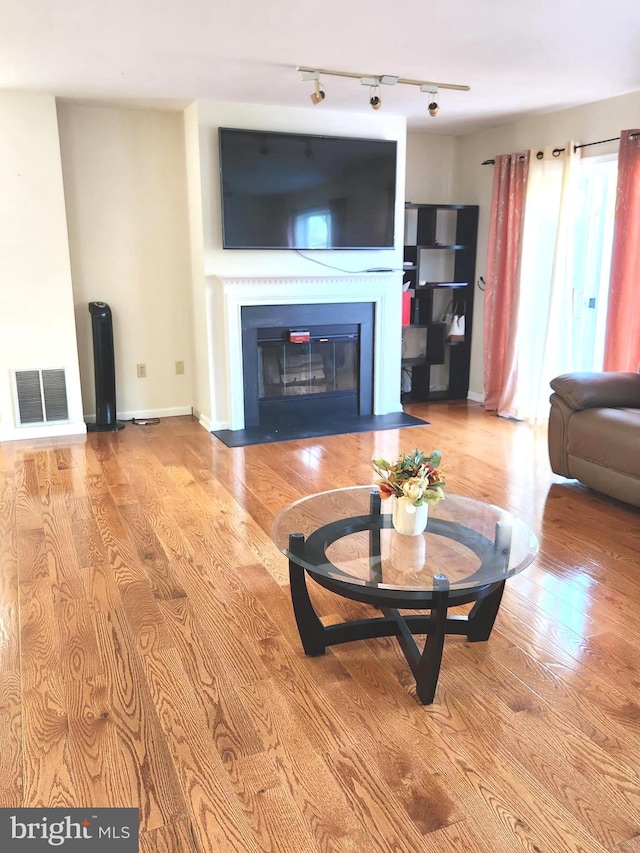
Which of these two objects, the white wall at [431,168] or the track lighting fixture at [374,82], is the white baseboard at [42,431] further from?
the white wall at [431,168]

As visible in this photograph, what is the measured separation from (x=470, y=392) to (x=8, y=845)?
538 centimetres

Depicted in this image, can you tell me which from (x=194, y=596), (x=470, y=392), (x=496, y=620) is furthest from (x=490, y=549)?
(x=470, y=392)

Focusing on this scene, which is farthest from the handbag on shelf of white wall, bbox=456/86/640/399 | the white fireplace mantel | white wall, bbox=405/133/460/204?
white wall, bbox=405/133/460/204

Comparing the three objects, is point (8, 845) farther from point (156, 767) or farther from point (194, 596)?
point (194, 596)

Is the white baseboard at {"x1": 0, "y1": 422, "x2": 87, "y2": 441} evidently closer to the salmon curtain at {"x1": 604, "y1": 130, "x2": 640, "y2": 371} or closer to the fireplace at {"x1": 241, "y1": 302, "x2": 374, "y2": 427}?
the fireplace at {"x1": 241, "y1": 302, "x2": 374, "y2": 427}

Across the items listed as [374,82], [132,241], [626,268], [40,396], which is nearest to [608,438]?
[626,268]

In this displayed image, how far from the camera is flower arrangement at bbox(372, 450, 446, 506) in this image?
83.3 inches

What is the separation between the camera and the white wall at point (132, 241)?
16.0 ft

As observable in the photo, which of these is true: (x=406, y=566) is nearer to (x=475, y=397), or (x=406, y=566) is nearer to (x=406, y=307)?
(x=406, y=307)

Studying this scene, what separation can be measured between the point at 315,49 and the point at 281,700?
3.08 m

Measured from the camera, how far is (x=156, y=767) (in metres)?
1.70

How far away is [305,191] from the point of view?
4906 millimetres

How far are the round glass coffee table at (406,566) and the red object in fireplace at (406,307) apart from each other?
3.45 meters

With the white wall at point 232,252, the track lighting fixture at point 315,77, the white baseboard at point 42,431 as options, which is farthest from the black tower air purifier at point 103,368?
the track lighting fixture at point 315,77
